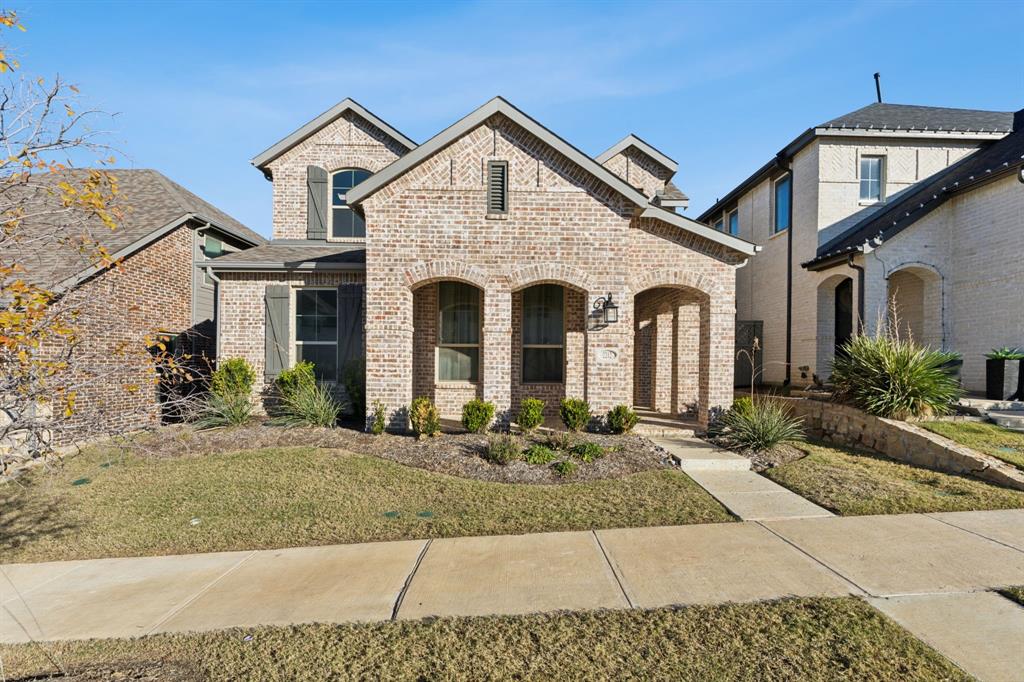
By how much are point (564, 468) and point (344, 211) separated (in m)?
9.90

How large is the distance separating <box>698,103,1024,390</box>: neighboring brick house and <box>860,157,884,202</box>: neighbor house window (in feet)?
0.09

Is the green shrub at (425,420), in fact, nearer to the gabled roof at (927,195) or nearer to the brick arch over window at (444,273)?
the brick arch over window at (444,273)

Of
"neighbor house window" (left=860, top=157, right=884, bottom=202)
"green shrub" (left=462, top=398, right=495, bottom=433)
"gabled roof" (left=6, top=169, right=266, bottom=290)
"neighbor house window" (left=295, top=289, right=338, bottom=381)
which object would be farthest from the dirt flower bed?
"neighbor house window" (left=860, top=157, right=884, bottom=202)

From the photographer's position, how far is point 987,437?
7.89 metres

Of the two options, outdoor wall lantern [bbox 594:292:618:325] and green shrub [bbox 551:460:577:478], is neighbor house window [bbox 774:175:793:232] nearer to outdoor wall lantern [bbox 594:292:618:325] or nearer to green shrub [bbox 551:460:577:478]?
outdoor wall lantern [bbox 594:292:618:325]

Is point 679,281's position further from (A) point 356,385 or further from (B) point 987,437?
(A) point 356,385

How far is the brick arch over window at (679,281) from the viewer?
10.1m

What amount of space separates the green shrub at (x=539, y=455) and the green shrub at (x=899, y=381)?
5.82m

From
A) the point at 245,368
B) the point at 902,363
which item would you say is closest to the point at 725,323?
the point at 902,363

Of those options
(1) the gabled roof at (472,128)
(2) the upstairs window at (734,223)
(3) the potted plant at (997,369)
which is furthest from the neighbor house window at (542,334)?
(2) the upstairs window at (734,223)

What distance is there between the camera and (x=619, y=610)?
376cm

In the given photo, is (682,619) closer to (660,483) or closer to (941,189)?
(660,483)

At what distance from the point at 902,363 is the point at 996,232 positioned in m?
5.08

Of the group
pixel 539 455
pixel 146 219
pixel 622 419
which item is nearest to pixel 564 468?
pixel 539 455
